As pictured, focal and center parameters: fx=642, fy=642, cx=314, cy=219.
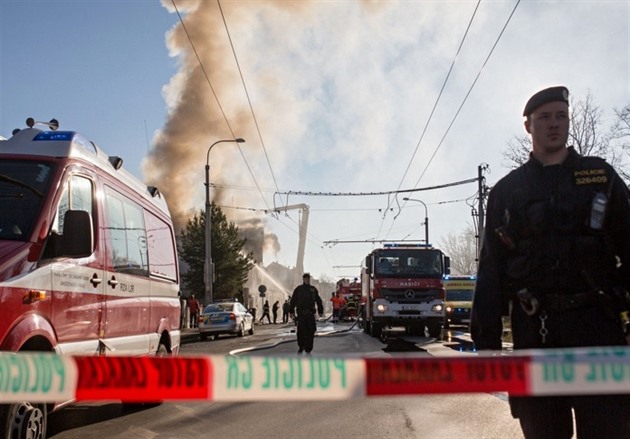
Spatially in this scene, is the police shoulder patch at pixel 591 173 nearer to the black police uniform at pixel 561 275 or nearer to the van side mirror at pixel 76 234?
the black police uniform at pixel 561 275

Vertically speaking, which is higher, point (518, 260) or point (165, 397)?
point (518, 260)

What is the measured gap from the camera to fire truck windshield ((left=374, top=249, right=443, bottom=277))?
19422 mm

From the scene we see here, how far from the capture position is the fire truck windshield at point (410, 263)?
63.7 ft

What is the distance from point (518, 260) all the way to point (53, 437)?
484cm

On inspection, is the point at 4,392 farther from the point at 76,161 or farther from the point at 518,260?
the point at 76,161

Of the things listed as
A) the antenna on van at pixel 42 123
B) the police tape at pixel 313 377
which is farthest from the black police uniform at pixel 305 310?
the police tape at pixel 313 377

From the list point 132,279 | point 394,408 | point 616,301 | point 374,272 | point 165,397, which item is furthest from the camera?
point 374,272

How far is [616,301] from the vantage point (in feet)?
8.83

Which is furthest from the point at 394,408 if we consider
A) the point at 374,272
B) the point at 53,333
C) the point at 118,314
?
the point at 374,272

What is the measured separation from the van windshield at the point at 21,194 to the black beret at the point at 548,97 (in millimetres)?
3663

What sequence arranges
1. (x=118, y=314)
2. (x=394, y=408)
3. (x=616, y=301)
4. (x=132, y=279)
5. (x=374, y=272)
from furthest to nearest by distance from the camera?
(x=374, y=272), (x=394, y=408), (x=132, y=279), (x=118, y=314), (x=616, y=301)

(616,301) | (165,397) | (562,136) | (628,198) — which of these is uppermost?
(562,136)

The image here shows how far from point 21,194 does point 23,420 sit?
1733 mm

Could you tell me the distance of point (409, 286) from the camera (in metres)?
19.2
